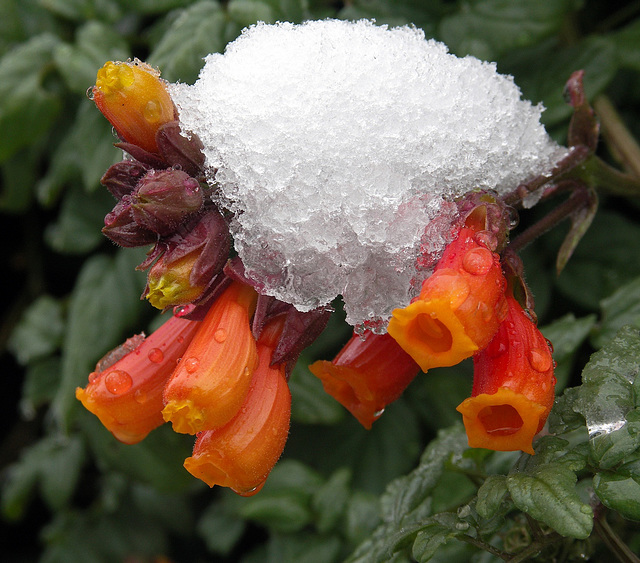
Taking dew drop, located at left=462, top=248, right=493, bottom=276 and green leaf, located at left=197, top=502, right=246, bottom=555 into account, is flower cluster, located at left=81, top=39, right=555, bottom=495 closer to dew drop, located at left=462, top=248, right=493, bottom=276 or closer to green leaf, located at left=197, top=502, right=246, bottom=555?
dew drop, located at left=462, top=248, right=493, bottom=276

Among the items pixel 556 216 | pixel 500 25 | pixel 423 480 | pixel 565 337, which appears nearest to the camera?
pixel 423 480

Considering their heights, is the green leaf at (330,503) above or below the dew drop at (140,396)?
below

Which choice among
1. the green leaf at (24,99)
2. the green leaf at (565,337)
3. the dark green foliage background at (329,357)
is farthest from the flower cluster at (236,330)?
the green leaf at (24,99)

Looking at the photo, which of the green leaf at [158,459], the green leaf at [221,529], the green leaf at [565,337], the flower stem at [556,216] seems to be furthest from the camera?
the green leaf at [221,529]

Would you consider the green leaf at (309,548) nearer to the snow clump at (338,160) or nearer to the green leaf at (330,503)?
the green leaf at (330,503)

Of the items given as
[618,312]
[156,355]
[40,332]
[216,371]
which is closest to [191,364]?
[216,371]

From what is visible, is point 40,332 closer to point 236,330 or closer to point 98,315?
point 98,315
